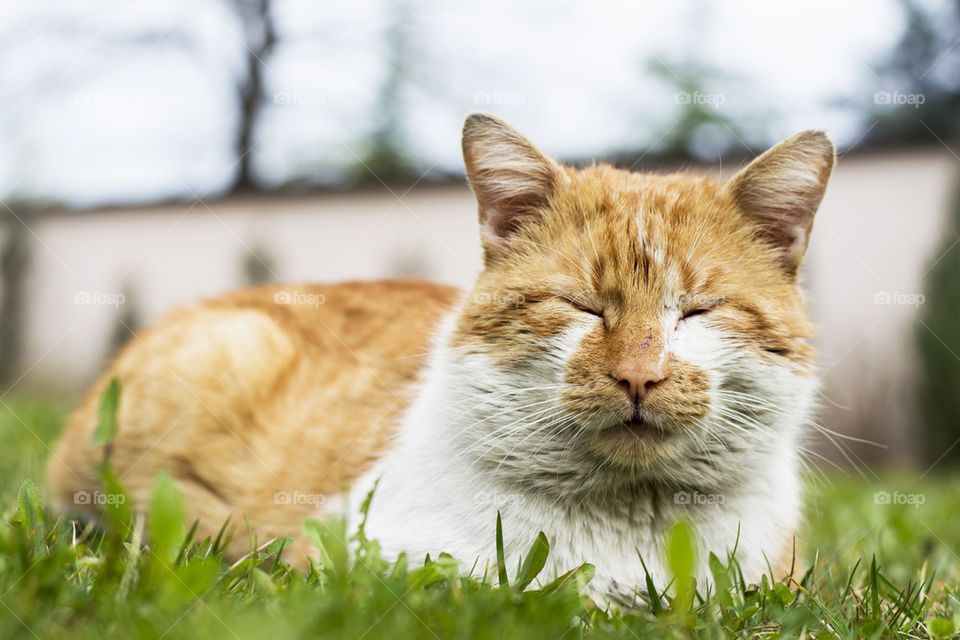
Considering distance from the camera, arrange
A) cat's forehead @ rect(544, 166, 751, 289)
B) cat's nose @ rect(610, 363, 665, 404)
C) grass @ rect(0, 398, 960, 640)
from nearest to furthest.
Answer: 1. grass @ rect(0, 398, 960, 640)
2. cat's nose @ rect(610, 363, 665, 404)
3. cat's forehead @ rect(544, 166, 751, 289)

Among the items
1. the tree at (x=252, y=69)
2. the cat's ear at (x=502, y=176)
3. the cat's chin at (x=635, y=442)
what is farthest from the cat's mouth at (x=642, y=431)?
the tree at (x=252, y=69)

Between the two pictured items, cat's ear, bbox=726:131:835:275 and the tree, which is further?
the tree

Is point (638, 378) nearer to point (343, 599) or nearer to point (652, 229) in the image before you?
point (652, 229)

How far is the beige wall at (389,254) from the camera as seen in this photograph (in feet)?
33.7

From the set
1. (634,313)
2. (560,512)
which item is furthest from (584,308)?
(560,512)

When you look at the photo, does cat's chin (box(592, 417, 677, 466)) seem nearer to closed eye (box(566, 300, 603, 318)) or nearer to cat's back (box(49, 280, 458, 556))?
closed eye (box(566, 300, 603, 318))

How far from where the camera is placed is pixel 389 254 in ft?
36.1

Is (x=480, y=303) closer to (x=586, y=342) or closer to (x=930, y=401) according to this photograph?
(x=586, y=342)

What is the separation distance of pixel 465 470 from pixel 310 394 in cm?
112

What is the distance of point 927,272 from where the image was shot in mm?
9414

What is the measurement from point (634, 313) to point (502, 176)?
2.20 feet

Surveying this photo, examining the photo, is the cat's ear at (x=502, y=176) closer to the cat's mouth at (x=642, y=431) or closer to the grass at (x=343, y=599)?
the cat's mouth at (x=642, y=431)

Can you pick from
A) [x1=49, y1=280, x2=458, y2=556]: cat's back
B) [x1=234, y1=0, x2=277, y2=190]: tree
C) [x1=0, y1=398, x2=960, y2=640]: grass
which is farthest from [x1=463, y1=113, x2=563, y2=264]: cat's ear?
[x1=234, y1=0, x2=277, y2=190]: tree

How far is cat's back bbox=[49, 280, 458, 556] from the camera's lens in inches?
111
